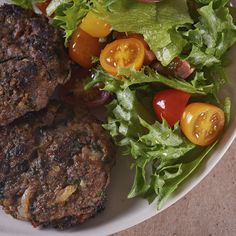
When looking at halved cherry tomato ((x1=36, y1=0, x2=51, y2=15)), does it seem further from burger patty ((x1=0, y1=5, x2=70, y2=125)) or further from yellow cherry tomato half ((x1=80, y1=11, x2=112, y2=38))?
yellow cherry tomato half ((x1=80, y1=11, x2=112, y2=38))

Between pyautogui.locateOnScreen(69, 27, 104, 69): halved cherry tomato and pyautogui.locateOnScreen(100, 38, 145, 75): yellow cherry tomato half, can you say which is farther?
pyautogui.locateOnScreen(69, 27, 104, 69): halved cherry tomato

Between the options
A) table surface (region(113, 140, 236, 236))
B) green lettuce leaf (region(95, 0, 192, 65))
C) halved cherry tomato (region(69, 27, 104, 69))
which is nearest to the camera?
green lettuce leaf (region(95, 0, 192, 65))

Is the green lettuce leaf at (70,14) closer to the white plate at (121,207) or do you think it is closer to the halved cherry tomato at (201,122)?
the white plate at (121,207)

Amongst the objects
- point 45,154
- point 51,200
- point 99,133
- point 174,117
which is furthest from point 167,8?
point 51,200

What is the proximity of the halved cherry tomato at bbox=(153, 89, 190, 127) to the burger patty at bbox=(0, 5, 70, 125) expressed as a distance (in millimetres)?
408

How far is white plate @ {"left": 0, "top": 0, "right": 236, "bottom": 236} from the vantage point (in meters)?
→ 2.14

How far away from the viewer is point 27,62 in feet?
6.83

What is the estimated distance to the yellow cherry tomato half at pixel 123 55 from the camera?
2.09 metres

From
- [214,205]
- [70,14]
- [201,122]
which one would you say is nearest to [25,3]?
[70,14]

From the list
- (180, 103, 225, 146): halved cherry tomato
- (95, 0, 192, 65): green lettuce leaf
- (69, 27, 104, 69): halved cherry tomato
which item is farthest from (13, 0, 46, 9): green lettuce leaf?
(180, 103, 225, 146): halved cherry tomato

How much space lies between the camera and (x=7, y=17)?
7.13ft

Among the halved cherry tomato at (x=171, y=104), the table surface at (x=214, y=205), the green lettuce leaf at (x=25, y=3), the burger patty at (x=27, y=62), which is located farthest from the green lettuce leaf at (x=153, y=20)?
the table surface at (x=214, y=205)

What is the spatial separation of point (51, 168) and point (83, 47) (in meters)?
0.52

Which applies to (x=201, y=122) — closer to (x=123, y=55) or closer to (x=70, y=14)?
(x=123, y=55)
